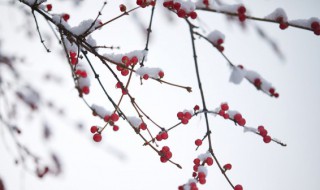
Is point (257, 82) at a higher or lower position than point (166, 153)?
higher

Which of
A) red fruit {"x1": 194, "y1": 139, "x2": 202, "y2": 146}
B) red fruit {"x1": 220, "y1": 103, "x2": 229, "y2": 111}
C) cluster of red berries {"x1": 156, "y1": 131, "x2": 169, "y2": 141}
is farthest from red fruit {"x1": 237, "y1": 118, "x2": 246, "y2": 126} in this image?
cluster of red berries {"x1": 156, "y1": 131, "x2": 169, "y2": 141}

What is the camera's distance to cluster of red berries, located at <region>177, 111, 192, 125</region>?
196 centimetres

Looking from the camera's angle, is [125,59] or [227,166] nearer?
[125,59]

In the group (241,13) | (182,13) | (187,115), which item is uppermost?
(182,13)

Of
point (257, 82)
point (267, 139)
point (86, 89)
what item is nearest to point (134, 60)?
point (86, 89)

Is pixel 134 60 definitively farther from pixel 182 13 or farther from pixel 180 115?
pixel 180 115

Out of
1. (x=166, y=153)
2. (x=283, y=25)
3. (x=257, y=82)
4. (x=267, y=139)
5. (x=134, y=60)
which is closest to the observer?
(x=257, y=82)

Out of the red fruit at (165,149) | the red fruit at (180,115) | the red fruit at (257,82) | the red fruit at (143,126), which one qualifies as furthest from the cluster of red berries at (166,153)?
the red fruit at (257,82)

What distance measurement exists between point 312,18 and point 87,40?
1.45 metres

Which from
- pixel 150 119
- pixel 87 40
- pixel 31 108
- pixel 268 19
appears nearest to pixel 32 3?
pixel 87 40

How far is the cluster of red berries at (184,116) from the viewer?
6.43ft

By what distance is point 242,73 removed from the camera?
4.71 ft

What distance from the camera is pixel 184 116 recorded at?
200 centimetres

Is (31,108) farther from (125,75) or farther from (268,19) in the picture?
(268,19)
